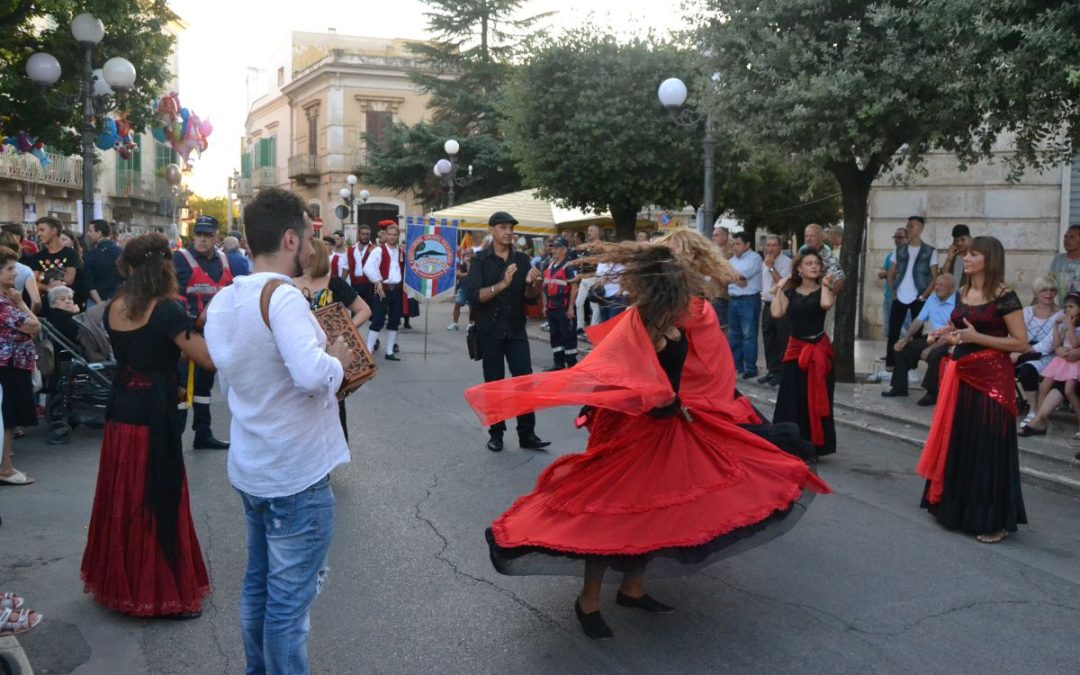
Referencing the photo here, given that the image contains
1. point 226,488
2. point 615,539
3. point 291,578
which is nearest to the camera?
point 291,578

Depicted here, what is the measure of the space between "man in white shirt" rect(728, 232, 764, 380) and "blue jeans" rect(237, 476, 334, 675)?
9871mm

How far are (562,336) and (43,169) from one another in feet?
86.8

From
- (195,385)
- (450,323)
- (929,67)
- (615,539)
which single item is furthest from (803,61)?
(450,323)

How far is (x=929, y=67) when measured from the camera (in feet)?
31.1

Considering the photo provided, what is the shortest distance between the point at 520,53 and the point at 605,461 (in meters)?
18.8

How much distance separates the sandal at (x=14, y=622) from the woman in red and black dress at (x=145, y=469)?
0.89 metres

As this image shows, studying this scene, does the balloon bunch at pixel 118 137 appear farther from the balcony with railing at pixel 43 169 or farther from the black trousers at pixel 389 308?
the balcony with railing at pixel 43 169

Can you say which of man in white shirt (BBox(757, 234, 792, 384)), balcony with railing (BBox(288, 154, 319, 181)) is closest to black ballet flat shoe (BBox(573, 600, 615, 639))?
man in white shirt (BBox(757, 234, 792, 384))

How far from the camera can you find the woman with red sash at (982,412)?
19.3 feet

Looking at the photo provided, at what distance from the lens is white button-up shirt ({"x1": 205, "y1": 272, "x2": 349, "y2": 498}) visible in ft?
10.1

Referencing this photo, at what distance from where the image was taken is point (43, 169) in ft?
105

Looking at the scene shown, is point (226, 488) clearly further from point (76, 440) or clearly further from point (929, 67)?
point (929, 67)

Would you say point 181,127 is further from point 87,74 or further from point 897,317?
point 897,317

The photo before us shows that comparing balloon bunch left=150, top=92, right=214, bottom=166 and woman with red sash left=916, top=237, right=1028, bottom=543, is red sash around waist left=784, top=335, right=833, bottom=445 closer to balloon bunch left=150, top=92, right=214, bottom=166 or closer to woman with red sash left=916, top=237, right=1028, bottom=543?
woman with red sash left=916, top=237, right=1028, bottom=543
